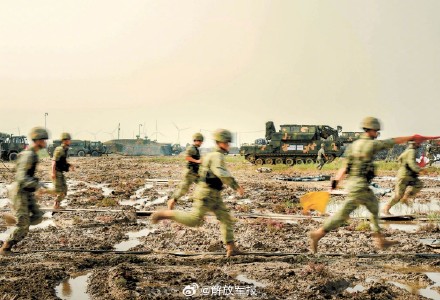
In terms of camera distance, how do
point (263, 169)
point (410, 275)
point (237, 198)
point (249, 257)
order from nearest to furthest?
1. point (410, 275)
2. point (249, 257)
3. point (237, 198)
4. point (263, 169)

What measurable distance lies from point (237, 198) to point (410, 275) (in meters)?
10.9

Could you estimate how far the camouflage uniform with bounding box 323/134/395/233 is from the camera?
6258 millimetres

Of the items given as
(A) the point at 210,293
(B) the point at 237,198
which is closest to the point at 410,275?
(A) the point at 210,293

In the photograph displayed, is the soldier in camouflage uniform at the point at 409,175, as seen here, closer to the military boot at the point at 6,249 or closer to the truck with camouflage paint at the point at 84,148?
the military boot at the point at 6,249

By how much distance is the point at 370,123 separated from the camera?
637cm

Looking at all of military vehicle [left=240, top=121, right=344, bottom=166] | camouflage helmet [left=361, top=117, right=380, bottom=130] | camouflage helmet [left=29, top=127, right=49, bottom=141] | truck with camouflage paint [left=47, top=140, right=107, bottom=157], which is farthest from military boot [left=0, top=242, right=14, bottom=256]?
truck with camouflage paint [left=47, top=140, right=107, bottom=157]

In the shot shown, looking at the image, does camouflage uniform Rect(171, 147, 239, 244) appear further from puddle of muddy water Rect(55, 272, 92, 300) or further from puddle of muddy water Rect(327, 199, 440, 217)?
puddle of muddy water Rect(327, 199, 440, 217)

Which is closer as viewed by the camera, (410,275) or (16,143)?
(410,275)

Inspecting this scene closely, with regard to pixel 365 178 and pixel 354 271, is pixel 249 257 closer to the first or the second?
pixel 354 271

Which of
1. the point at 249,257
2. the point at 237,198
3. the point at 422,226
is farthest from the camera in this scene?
the point at 237,198

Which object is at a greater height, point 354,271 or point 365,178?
point 365,178

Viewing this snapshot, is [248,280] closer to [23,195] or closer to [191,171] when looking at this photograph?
[23,195]

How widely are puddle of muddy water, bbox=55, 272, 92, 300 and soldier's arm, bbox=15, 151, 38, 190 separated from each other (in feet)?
5.20

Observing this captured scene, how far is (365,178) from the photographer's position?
6297mm
